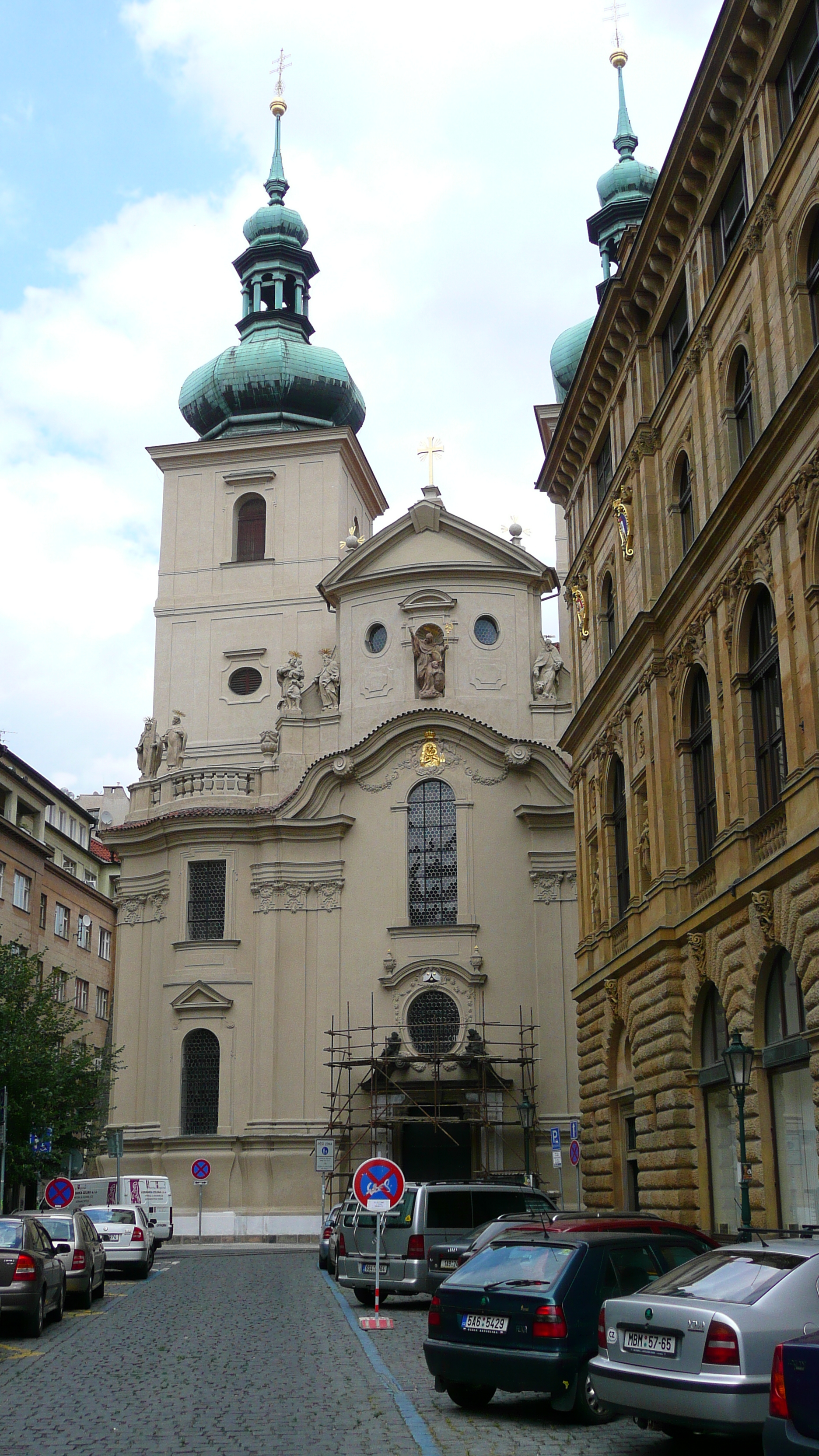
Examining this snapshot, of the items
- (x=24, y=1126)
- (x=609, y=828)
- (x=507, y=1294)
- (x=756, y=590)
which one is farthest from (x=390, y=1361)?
(x=24, y=1126)

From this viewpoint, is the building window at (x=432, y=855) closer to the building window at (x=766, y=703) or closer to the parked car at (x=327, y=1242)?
the parked car at (x=327, y=1242)

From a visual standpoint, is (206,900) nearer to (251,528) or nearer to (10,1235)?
(251,528)

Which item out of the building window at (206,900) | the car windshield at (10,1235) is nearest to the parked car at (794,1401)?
the car windshield at (10,1235)

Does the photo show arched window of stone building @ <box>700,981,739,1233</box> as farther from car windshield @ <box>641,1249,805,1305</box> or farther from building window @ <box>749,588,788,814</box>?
car windshield @ <box>641,1249,805,1305</box>

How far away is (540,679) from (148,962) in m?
14.9

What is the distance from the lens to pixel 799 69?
836 inches

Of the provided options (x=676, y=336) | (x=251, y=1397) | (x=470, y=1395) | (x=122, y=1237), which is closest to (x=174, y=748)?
(x=122, y=1237)

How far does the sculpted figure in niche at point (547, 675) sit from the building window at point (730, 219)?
23542 millimetres

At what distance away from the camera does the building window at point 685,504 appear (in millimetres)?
26719

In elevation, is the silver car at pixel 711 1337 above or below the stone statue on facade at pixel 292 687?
below

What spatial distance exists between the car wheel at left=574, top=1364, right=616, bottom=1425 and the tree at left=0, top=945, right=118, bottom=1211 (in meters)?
28.5

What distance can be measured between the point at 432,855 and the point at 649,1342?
36.7 m

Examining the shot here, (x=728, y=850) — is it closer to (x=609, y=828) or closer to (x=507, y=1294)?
(x=609, y=828)

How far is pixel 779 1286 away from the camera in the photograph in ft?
32.7
